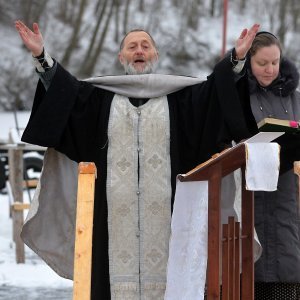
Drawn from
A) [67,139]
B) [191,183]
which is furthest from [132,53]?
[191,183]

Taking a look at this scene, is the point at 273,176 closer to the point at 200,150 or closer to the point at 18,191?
the point at 200,150

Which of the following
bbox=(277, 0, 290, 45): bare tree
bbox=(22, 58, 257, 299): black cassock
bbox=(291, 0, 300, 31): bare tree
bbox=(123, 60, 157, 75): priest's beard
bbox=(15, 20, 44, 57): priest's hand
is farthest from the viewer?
bbox=(291, 0, 300, 31): bare tree

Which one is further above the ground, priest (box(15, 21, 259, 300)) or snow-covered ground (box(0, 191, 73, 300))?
priest (box(15, 21, 259, 300))

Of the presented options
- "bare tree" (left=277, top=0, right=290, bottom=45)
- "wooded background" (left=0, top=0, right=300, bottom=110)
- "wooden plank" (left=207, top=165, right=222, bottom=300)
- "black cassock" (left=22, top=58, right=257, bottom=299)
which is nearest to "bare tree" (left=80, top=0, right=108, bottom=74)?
"wooded background" (left=0, top=0, right=300, bottom=110)

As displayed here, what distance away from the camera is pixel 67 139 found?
4297mm

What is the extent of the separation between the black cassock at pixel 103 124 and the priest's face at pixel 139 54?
0.17 metres

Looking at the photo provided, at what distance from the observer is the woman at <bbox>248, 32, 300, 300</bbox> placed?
14.6 feet

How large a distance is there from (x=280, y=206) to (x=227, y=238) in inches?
32.0

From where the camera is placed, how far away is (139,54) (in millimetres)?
4383

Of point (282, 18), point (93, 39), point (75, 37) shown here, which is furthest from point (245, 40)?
point (282, 18)

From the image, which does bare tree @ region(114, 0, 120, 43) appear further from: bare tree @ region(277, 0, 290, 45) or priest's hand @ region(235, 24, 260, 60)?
priest's hand @ region(235, 24, 260, 60)

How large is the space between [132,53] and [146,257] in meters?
0.99

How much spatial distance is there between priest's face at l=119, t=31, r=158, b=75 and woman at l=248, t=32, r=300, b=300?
0.49m

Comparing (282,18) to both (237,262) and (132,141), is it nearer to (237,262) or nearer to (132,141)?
(132,141)
